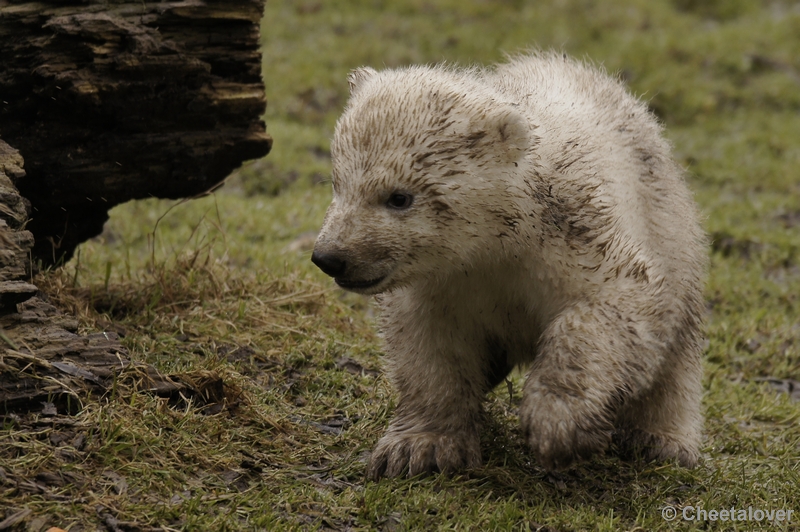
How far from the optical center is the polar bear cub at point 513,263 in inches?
140

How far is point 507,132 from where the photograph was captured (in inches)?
143

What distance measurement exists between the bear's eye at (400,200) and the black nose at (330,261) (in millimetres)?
294

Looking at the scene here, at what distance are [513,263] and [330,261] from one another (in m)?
0.78

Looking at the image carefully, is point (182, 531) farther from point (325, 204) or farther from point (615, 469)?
point (325, 204)

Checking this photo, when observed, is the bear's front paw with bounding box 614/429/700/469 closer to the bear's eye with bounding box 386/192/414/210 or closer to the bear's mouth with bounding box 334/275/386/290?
the bear's mouth with bounding box 334/275/386/290

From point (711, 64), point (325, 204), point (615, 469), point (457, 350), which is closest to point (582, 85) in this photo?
point (457, 350)

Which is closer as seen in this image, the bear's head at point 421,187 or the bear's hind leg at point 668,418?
the bear's head at point 421,187

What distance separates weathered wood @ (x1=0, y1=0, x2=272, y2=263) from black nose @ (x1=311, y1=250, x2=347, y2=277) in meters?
1.50

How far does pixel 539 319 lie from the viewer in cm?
392

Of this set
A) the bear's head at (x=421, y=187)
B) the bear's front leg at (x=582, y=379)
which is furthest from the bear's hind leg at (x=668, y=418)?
the bear's head at (x=421, y=187)

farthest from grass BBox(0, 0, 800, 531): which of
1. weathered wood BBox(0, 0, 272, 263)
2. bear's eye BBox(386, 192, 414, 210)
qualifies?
bear's eye BBox(386, 192, 414, 210)

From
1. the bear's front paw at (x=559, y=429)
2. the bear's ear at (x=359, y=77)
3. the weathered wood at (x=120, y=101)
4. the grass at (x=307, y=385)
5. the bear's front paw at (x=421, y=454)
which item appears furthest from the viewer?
the weathered wood at (x=120, y=101)

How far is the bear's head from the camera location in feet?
11.6

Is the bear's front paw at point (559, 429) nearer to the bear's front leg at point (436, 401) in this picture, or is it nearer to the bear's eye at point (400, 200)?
the bear's front leg at point (436, 401)
